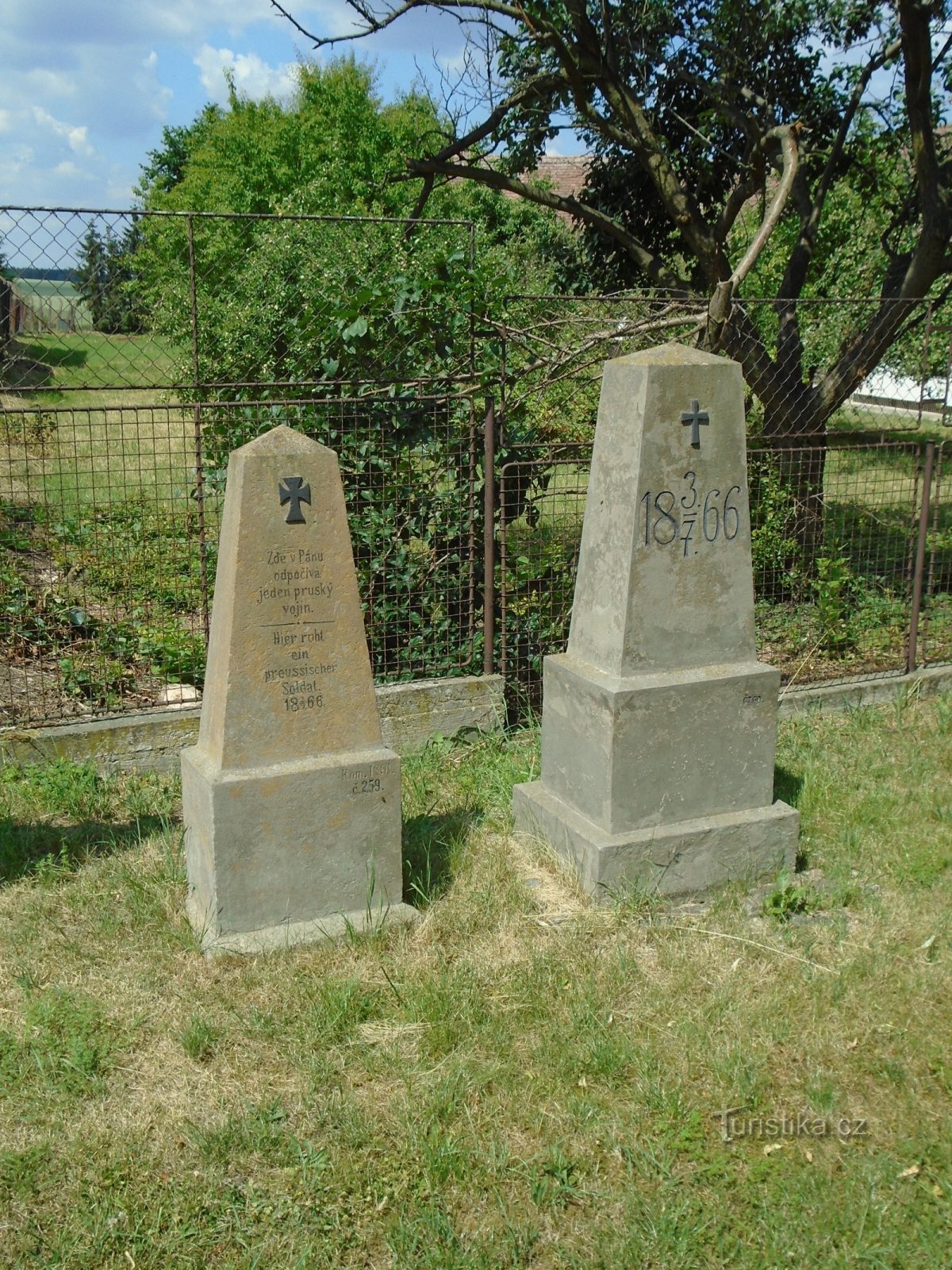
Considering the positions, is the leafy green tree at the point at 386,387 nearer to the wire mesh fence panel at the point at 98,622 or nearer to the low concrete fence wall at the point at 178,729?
the low concrete fence wall at the point at 178,729

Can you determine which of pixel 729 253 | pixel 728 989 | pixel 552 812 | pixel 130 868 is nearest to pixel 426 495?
pixel 552 812

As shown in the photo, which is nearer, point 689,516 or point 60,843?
point 689,516

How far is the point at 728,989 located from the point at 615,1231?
1.12m

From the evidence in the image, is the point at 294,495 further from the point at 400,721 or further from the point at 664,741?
the point at 400,721

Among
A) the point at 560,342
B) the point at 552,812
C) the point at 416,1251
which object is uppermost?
the point at 560,342

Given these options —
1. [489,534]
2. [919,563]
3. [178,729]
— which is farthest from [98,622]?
[919,563]

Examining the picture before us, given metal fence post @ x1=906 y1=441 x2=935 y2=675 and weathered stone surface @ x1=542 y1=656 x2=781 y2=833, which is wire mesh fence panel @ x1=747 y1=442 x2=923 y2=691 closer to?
metal fence post @ x1=906 y1=441 x2=935 y2=675

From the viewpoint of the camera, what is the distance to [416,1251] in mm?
2629

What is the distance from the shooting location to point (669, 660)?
4.33 metres

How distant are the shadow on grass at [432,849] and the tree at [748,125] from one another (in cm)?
365

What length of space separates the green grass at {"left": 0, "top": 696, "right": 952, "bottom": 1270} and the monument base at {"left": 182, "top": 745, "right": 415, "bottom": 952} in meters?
0.14

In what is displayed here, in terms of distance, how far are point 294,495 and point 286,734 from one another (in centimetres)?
83

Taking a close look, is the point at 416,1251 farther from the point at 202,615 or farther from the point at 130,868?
the point at 202,615

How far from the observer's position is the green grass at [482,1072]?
2693 mm
